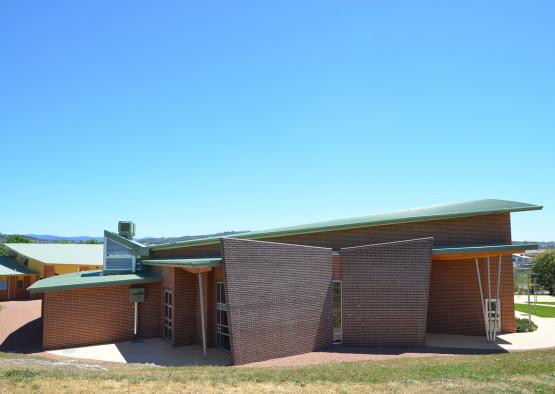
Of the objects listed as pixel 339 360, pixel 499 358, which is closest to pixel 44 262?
pixel 339 360

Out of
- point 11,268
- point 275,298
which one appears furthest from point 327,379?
point 11,268

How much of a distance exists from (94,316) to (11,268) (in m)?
20.9

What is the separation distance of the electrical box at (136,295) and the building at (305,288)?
0.15 ft

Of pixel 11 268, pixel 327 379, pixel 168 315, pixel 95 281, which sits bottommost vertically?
pixel 327 379

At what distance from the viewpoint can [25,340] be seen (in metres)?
20.3

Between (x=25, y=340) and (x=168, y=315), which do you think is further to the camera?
(x=168, y=315)

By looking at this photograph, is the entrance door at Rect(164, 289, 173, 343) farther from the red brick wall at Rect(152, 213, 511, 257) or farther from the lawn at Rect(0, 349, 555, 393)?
the lawn at Rect(0, 349, 555, 393)

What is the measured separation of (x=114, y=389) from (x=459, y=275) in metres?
16.6

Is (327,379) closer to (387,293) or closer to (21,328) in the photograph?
(387,293)

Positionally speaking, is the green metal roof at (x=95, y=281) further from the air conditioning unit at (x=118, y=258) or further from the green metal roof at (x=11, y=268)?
the green metal roof at (x=11, y=268)

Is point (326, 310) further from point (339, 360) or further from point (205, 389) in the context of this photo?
point (205, 389)

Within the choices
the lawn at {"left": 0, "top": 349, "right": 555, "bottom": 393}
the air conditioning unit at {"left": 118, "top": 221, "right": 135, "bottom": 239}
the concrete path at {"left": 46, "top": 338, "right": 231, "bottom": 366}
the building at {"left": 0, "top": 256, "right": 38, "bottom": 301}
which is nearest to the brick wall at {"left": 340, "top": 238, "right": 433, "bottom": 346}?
the lawn at {"left": 0, "top": 349, "right": 555, "bottom": 393}

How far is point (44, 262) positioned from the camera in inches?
1320

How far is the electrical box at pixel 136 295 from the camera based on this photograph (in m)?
20.8
